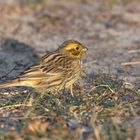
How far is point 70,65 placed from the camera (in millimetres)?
9195

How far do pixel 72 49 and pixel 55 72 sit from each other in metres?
0.57

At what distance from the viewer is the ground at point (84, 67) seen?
6.94 metres

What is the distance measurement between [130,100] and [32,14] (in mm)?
6330

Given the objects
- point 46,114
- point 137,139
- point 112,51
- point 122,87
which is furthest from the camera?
point 112,51

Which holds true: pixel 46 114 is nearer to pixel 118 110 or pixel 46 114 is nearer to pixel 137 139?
pixel 118 110

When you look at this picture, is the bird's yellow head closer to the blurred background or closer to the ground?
the ground

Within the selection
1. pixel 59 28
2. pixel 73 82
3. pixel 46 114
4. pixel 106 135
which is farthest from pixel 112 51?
pixel 106 135

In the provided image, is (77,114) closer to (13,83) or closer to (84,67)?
(13,83)

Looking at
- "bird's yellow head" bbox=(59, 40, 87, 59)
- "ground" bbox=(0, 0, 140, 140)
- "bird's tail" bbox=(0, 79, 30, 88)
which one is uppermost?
"bird's yellow head" bbox=(59, 40, 87, 59)

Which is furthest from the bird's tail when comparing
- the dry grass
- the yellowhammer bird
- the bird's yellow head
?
the bird's yellow head

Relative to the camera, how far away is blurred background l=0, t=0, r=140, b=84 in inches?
431

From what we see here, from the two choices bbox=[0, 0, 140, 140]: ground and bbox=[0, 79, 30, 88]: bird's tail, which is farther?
bbox=[0, 79, 30, 88]: bird's tail

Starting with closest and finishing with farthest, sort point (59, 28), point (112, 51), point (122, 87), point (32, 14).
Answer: point (122, 87)
point (112, 51)
point (59, 28)
point (32, 14)

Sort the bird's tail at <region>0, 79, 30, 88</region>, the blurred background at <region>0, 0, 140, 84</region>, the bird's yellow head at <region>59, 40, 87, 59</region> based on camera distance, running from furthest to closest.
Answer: the blurred background at <region>0, 0, 140, 84</region>, the bird's yellow head at <region>59, 40, 87, 59</region>, the bird's tail at <region>0, 79, 30, 88</region>
